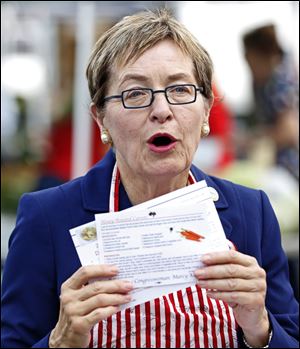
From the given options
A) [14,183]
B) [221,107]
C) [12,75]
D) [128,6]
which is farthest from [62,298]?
[12,75]

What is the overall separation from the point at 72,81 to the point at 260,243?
3.71 m

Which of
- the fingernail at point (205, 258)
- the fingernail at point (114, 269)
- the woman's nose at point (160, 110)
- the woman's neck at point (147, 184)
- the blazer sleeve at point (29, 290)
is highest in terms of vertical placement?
the woman's nose at point (160, 110)

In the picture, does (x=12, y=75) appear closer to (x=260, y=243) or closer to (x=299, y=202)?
(x=299, y=202)

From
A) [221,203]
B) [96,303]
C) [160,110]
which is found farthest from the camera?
[221,203]

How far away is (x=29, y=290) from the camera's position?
2.13 metres

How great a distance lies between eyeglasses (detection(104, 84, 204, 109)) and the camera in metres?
2.08

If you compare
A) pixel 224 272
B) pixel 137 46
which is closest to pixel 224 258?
pixel 224 272

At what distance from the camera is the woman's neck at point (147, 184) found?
217 cm

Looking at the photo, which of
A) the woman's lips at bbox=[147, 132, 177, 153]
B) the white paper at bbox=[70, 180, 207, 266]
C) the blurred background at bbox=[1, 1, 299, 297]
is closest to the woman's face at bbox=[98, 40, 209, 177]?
the woman's lips at bbox=[147, 132, 177, 153]

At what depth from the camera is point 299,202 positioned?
14.0 feet

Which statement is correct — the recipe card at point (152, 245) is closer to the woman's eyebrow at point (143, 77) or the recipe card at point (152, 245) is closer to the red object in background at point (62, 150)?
the woman's eyebrow at point (143, 77)

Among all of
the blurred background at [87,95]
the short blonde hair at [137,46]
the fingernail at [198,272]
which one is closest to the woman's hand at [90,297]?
the fingernail at [198,272]

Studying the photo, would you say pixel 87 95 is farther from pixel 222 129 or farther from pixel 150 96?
pixel 150 96

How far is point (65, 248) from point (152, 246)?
0.38 metres
